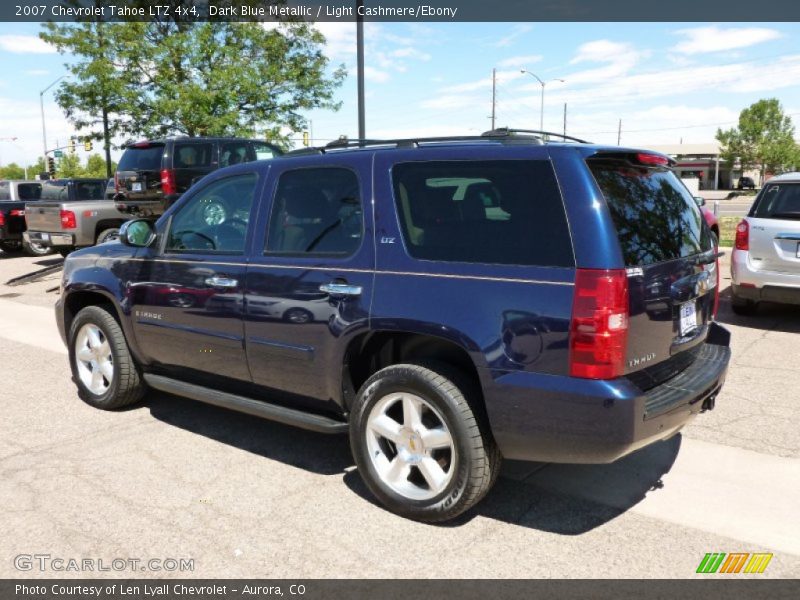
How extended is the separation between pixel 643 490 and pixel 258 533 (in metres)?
2.08

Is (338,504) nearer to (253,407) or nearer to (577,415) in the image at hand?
(253,407)

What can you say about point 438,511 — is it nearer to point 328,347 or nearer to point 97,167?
point 328,347

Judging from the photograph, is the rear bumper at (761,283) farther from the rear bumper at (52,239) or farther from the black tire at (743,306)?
the rear bumper at (52,239)

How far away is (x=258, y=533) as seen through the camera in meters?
3.36

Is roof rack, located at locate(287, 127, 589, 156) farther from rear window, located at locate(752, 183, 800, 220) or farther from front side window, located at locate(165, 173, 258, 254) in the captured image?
rear window, located at locate(752, 183, 800, 220)

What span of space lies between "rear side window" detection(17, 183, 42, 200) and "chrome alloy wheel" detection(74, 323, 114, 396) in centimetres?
1561

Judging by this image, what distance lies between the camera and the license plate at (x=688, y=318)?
11.2 ft

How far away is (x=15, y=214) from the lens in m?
17.1

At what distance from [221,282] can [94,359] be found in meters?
1.78

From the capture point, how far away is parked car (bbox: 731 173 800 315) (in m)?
7.18

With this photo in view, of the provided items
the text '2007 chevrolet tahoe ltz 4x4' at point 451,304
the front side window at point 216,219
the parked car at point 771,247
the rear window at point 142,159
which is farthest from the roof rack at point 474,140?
the rear window at point 142,159

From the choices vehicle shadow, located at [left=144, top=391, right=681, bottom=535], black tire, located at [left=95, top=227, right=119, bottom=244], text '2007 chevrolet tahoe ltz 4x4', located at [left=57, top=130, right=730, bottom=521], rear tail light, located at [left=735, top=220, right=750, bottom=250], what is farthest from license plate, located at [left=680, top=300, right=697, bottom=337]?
black tire, located at [left=95, top=227, right=119, bottom=244]
